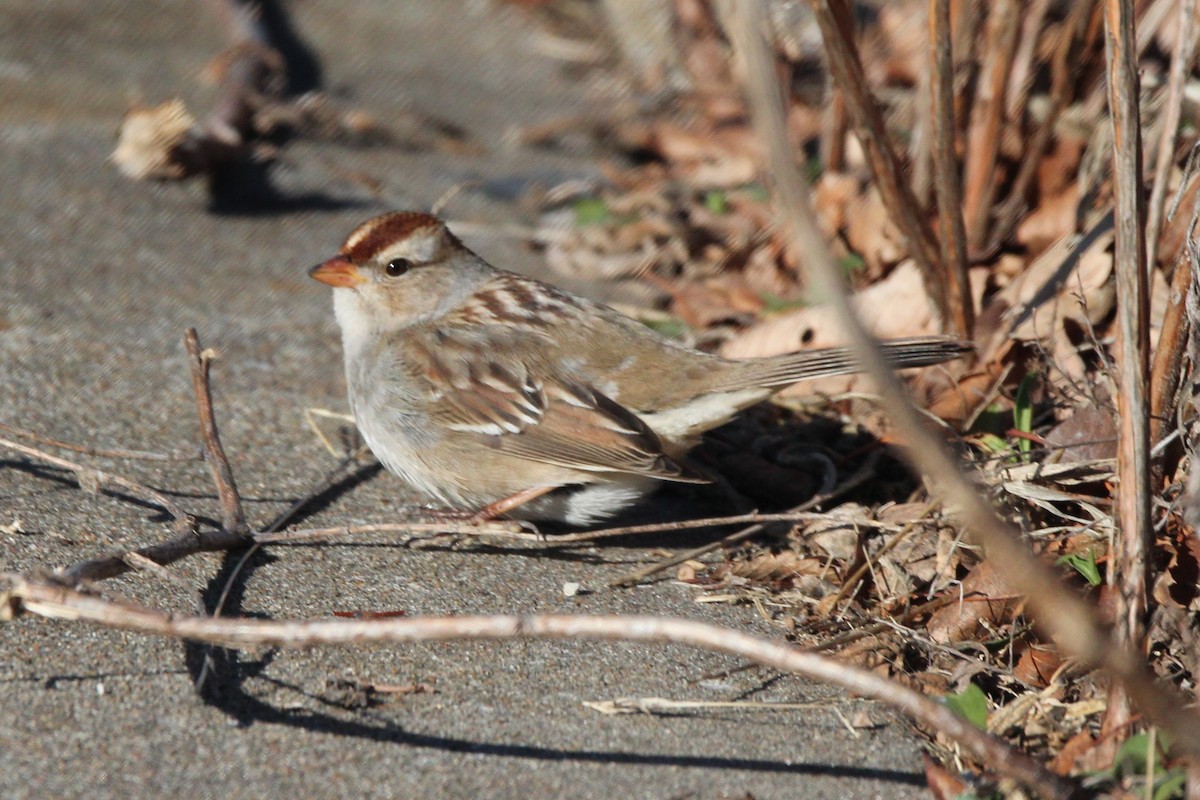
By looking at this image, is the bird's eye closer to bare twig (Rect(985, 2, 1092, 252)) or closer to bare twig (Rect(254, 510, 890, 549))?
bare twig (Rect(254, 510, 890, 549))

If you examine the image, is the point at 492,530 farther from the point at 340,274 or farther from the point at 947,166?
the point at 947,166

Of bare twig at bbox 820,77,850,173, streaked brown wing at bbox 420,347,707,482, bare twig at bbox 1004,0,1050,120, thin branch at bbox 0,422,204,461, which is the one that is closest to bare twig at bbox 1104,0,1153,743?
streaked brown wing at bbox 420,347,707,482

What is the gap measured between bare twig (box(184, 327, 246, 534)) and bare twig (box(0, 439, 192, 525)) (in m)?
0.10

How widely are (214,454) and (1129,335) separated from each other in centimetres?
209

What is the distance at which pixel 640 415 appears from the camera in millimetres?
3660

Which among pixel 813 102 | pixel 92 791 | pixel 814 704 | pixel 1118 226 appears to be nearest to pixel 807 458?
pixel 814 704

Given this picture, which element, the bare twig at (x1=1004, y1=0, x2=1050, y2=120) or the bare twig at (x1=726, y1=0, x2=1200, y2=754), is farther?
the bare twig at (x1=1004, y1=0, x2=1050, y2=120)

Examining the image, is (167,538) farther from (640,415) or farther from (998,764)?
(998,764)

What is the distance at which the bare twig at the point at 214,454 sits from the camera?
10.3 ft

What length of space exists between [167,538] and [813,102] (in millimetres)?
4144

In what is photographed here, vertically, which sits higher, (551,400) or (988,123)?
(988,123)

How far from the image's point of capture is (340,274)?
4.06m

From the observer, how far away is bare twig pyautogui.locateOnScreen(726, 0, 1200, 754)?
148 centimetres

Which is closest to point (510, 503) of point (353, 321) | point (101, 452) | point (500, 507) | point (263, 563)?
point (500, 507)
